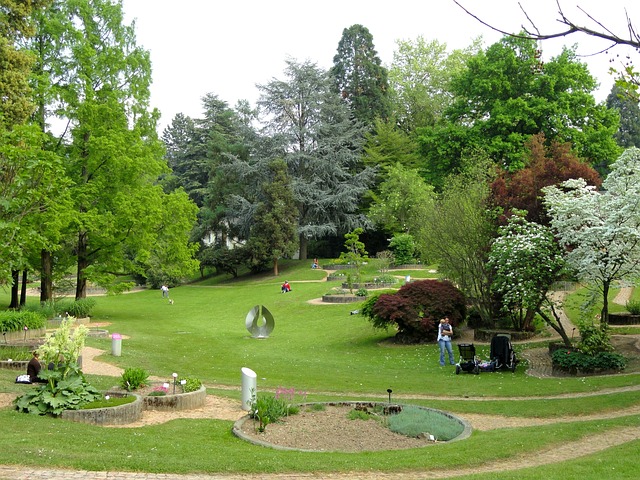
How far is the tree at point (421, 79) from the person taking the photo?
2773 inches

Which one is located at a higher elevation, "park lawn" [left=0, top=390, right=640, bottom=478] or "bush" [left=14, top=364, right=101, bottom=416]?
"bush" [left=14, top=364, right=101, bottom=416]

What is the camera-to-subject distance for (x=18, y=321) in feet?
82.6

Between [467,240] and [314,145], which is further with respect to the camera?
[314,145]

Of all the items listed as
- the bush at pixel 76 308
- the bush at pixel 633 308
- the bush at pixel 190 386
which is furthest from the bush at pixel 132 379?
the bush at pixel 633 308

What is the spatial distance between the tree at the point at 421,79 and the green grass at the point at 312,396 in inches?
1520

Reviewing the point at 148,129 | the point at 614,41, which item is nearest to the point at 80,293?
the point at 148,129

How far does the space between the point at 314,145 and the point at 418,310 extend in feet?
132

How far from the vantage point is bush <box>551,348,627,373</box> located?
61.6 feet

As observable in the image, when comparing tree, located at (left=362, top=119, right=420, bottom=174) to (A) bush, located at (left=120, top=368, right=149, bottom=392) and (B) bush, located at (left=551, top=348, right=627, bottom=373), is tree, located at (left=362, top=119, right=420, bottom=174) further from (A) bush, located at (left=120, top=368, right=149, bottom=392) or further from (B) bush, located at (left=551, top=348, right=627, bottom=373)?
(A) bush, located at (left=120, top=368, right=149, bottom=392)

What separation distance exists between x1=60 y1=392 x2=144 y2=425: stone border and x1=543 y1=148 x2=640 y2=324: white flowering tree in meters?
13.3

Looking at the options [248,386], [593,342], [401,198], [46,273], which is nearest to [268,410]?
[248,386]

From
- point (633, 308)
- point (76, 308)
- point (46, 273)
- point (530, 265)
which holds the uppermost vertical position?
point (530, 265)

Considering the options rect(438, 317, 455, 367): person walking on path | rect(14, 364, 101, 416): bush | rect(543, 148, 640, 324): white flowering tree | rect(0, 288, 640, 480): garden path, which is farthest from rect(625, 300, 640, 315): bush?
rect(14, 364, 101, 416): bush

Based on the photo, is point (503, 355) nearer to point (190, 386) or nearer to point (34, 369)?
point (190, 386)
